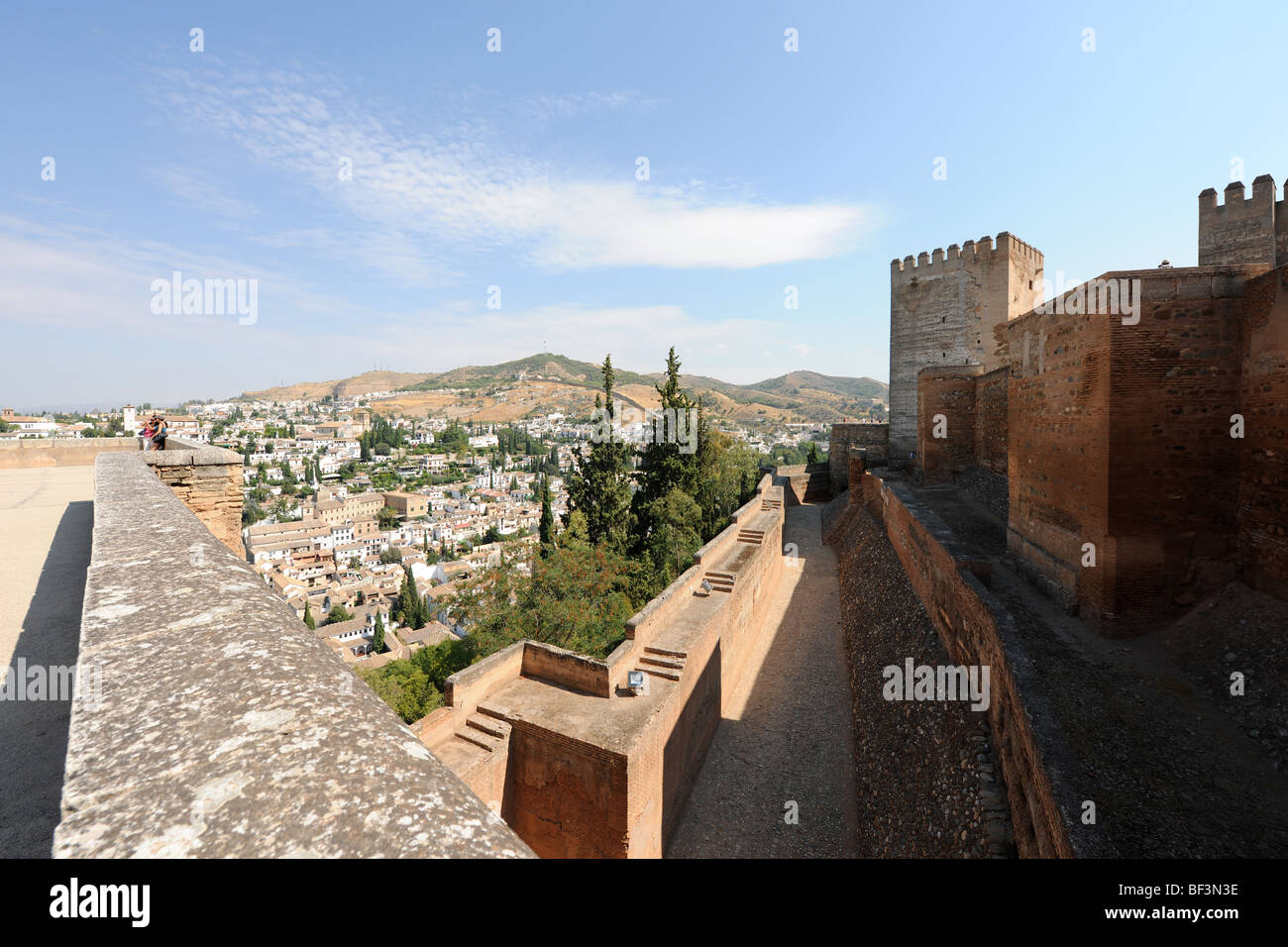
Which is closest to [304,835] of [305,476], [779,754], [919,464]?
[779,754]

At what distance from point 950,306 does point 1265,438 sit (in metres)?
17.5

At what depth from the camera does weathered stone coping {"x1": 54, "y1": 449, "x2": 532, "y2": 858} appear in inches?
39.8

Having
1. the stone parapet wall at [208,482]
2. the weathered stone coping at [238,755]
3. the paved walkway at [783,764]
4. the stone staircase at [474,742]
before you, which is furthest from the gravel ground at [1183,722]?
the stone parapet wall at [208,482]

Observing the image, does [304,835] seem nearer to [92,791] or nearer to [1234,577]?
[92,791]

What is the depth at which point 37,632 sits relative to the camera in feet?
9.51

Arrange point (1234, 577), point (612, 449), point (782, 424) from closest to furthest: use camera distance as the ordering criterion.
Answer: point (1234, 577) → point (612, 449) → point (782, 424)

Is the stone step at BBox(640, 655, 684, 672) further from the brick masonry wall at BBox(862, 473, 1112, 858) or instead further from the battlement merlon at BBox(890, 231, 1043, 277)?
the battlement merlon at BBox(890, 231, 1043, 277)

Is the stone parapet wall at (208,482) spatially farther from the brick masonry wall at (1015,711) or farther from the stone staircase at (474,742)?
the brick masonry wall at (1015,711)

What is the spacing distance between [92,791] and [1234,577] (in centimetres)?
831

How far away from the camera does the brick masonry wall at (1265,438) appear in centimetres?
518

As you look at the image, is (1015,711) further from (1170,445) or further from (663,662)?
(663,662)

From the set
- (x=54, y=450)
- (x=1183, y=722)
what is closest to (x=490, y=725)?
(x=1183, y=722)

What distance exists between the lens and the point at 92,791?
1.09m

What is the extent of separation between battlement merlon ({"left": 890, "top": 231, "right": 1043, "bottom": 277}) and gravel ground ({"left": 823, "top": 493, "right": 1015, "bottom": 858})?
44.3 ft
